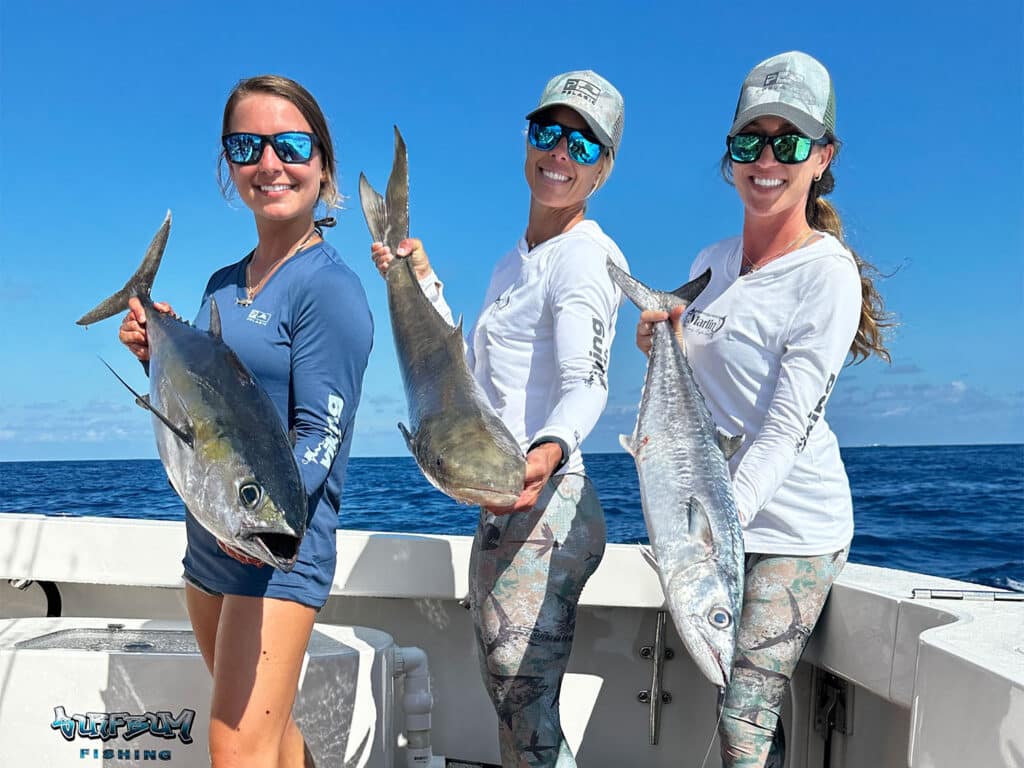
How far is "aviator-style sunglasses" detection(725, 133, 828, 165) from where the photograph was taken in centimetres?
221

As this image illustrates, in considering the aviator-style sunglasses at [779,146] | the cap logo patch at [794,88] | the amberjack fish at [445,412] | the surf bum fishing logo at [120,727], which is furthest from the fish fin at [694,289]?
the surf bum fishing logo at [120,727]

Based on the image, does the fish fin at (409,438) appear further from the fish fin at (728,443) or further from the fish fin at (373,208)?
the fish fin at (373,208)

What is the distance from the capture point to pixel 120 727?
106 inches

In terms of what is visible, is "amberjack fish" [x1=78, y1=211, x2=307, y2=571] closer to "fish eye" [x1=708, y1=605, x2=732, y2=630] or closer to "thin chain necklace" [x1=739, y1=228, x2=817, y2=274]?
"fish eye" [x1=708, y1=605, x2=732, y2=630]

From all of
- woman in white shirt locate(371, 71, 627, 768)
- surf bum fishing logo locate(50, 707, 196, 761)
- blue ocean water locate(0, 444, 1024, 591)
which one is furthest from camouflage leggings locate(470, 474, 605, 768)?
blue ocean water locate(0, 444, 1024, 591)

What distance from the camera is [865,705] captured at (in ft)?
9.17

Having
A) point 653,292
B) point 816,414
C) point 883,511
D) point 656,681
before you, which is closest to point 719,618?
point 816,414

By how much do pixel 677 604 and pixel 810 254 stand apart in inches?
36.8

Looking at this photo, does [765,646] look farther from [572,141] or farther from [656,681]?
[572,141]

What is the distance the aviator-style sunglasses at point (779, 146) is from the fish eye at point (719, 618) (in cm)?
109

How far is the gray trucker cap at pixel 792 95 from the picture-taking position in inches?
86.1

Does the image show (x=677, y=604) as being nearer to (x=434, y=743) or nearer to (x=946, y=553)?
(x=434, y=743)

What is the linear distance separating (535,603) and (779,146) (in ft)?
4.02

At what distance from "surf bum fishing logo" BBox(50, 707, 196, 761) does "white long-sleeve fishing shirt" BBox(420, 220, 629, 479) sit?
4.62ft
